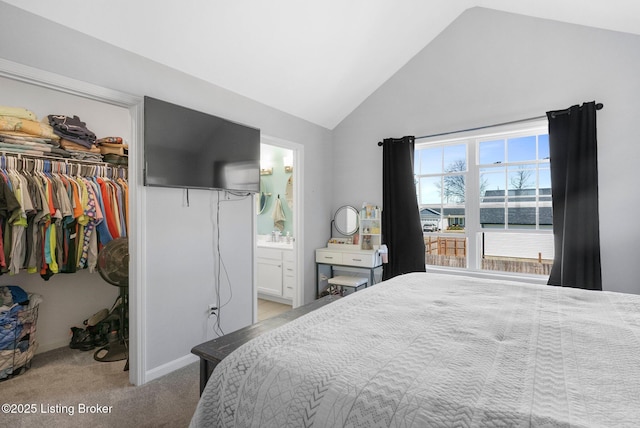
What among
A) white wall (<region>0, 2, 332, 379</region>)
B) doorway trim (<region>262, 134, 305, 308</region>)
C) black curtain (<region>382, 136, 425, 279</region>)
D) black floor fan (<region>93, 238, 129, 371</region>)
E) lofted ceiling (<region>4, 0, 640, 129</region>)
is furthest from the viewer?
doorway trim (<region>262, 134, 305, 308</region>)

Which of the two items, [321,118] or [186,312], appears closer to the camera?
[186,312]

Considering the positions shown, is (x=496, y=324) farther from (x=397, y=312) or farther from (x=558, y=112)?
(x=558, y=112)

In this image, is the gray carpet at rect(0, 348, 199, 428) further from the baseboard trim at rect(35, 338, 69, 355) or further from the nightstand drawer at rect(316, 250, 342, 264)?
the nightstand drawer at rect(316, 250, 342, 264)

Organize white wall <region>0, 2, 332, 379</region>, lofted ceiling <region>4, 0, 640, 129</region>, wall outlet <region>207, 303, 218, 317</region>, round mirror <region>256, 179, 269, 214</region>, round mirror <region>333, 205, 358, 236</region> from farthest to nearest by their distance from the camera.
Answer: round mirror <region>256, 179, 269, 214</region> < round mirror <region>333, 205, 358, 236</region> < wall outlet <region>207, 303, 218, 317</region> < lofted ceiling <region>4, 0, 640, 129</region> < white wall <region>0, 2, 332, 379</region>

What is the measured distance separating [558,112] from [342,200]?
A: 2355 millimetres

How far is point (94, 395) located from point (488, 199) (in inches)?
145

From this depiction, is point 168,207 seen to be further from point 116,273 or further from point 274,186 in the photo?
point 274,186

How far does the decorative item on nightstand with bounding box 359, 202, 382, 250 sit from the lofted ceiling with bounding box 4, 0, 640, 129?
1.28 m

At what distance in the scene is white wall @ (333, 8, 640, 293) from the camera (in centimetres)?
264

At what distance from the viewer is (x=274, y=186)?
15.9ft

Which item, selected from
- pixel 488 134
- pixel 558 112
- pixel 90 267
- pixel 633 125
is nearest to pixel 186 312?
pixel 90 267

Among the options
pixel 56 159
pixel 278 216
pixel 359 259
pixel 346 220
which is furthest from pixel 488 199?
pixel 56 159

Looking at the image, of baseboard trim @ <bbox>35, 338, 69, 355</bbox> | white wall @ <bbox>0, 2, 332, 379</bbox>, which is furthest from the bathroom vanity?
baseboard trim @ <bbox>35, 338, 69, 355</bbox>

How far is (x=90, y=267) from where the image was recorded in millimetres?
2777
